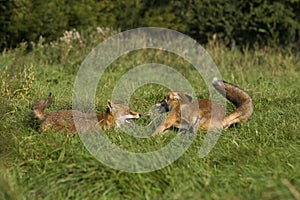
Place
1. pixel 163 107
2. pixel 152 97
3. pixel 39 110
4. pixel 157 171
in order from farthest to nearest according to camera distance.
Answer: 1. pixel 152 97
2. pixel 163 107
3. pixel 39 110
4. pixel 157 171

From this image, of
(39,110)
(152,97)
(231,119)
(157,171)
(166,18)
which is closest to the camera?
(157,171)

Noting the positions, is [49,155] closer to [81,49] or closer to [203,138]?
[203,138]

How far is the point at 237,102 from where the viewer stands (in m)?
7.98

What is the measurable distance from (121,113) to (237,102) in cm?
149

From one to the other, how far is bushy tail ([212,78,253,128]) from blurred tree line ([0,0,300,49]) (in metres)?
8.92

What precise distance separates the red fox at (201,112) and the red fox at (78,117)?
1.48 feet

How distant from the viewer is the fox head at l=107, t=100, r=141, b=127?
25.5ft

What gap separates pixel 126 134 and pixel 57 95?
320cm

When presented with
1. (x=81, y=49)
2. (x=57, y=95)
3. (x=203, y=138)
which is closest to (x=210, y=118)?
(x=203, y=138)

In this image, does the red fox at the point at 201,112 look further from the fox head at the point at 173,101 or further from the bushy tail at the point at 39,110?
the bushy tail at the point at 39,110

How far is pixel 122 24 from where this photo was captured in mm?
19031

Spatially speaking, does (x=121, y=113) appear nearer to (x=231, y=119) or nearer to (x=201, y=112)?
(x=201, y=112)

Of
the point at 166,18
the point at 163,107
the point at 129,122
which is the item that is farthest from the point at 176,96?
the point at 166,18

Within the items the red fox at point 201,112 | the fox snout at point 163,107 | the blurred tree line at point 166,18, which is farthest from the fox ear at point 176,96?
the blurred tree line at point 166,18
